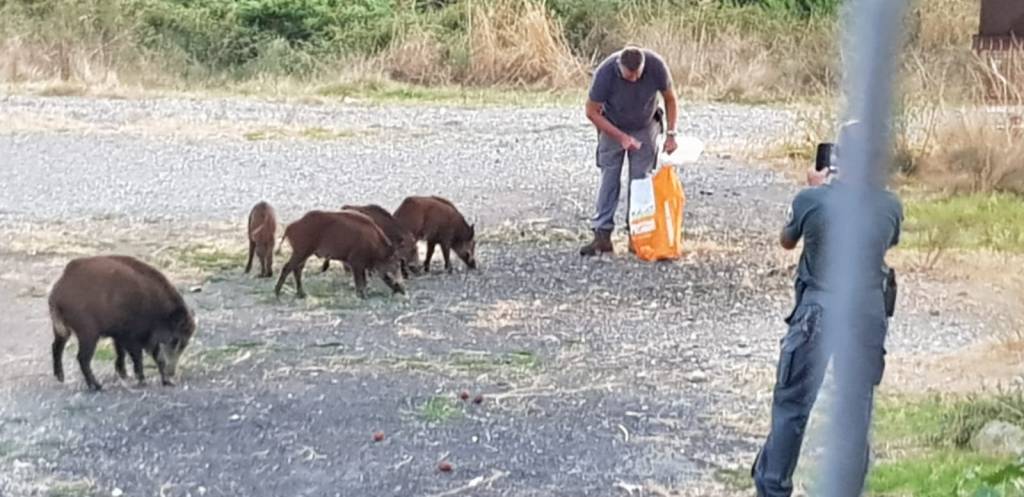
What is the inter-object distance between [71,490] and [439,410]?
5.23ft

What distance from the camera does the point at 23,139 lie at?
1548 centimetres

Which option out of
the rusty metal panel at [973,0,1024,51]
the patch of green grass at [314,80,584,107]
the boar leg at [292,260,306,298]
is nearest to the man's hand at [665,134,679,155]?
the boar leg at [292,260,306,298]

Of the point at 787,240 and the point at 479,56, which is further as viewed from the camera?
the point at 479,56

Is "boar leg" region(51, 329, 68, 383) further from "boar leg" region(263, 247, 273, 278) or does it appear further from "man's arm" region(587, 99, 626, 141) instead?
"man's arm" region(587, 99, 626, 141)

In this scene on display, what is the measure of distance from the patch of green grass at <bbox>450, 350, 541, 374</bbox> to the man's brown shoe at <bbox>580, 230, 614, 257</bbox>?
242 cm

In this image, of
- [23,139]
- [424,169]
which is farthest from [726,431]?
[23,139]

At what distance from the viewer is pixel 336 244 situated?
8.77 metres

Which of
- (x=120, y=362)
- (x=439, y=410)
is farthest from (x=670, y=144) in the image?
(x=120, y=362)

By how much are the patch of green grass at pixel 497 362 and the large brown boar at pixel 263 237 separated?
198 centimetres

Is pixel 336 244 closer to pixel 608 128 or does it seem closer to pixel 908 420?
pixel 608 128

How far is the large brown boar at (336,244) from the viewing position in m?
8.75

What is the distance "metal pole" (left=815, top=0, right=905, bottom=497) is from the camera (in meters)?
1.47

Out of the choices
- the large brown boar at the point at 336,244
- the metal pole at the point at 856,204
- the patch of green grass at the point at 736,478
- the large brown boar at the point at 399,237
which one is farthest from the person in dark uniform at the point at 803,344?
the large brown boar at the point at 399,237

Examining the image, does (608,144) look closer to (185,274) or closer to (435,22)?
(185,274)
